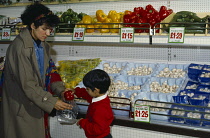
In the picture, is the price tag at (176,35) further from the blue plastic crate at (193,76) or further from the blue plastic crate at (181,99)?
the blue plastic crate at (193,76)

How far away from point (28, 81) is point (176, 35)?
4.08 feet

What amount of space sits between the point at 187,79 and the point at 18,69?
167 centimetres

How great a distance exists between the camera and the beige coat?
2055 millimetres

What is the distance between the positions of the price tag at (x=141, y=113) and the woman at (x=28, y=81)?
0.54 metres

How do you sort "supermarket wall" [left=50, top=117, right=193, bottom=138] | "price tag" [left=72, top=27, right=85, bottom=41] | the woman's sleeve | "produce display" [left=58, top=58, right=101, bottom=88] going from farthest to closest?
1. "produce display" [left=58, top=58, right=101, bottom=88]
2. "price tag" [left=72, top=27, right=85, bottom=41]
3. "supermarket wall" [left=50, top=117, right=193, bottom=138]
4. the woman's sleeve

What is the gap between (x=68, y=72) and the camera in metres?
3.35

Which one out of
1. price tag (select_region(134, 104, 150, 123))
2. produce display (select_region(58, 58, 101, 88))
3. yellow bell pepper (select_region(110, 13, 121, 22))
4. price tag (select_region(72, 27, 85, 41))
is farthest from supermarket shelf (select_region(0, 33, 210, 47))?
price tag (select_region(134, 104, 150, 123))

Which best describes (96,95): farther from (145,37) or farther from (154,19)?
(154,19)

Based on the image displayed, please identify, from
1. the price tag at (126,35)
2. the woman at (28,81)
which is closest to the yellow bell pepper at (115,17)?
the price tag at (126,35)

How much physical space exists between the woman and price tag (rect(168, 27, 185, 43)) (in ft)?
3.08

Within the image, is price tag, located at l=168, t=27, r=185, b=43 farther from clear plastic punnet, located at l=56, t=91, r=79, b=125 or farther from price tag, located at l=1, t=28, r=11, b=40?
price tag, located at l=1, t=28, r=11, b=40

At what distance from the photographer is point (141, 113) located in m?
2.20

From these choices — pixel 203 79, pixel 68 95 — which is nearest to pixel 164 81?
pixel 203 79

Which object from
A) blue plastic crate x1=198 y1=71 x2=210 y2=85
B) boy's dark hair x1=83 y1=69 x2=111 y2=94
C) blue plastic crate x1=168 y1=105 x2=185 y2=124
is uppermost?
boy's dark hair x1=83 y1=69 x2=111 y2=94
